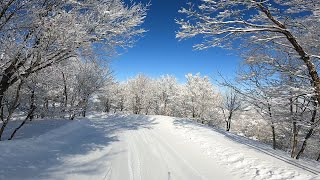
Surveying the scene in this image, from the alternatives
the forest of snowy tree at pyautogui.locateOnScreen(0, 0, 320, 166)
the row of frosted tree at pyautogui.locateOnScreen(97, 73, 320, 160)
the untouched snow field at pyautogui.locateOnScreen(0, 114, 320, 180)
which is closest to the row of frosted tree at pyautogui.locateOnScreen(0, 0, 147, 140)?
the forest of snowy tree at pyautogui.locateOnScreen(0, 0, 320, 166)

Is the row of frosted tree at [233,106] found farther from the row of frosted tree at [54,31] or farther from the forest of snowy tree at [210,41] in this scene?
the row of frosted tree at [54,31]

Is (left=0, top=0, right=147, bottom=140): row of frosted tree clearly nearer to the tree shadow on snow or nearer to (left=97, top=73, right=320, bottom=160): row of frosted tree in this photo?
the tree shadow on snow

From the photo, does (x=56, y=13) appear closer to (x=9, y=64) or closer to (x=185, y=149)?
(x=9, y=64)

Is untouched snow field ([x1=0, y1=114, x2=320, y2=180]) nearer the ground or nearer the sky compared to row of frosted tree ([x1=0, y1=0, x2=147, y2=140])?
nearer the ground

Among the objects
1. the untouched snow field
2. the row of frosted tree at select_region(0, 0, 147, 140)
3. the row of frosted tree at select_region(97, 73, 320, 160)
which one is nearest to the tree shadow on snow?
the untouched snow field

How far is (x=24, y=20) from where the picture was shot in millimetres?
8477

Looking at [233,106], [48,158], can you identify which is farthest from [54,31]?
[233,106]

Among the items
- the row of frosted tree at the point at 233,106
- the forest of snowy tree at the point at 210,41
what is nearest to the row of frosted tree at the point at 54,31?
the forest of snowy tree at the point at 210,41

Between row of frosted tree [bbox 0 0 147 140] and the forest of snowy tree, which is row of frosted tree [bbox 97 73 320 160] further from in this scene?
row of frosted tree [bbox 0 0 147 140]

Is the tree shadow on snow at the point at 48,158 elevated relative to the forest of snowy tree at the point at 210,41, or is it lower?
lower

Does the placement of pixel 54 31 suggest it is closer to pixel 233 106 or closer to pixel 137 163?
pixel 137 163

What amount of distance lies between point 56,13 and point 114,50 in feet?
10.1

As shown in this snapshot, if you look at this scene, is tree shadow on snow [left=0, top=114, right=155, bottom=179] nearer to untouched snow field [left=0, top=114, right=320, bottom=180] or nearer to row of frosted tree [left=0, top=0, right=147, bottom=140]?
untouched snow field [left=0, top=114, right=320, bottom=180]

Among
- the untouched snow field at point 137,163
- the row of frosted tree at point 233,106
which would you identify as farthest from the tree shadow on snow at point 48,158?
the row of frosted tree at point 233,106
